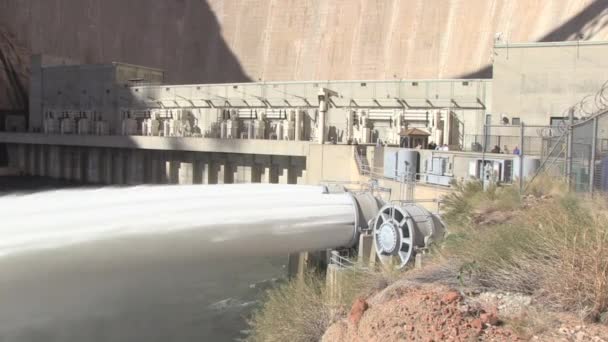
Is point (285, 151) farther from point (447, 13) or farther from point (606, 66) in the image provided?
point (447, 13)

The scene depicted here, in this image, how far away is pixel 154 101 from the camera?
29.8m

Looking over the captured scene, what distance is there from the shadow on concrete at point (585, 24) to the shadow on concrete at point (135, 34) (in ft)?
78.6

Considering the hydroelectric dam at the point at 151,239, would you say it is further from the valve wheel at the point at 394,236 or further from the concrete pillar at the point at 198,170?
the concrete pillar at the point at 198,170

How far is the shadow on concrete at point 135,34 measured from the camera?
1811 inches

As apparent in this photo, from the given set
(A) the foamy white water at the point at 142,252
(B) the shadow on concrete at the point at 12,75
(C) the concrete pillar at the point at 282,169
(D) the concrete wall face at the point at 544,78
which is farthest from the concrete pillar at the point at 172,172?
(B) the shadow on concrete at the point at 12,75

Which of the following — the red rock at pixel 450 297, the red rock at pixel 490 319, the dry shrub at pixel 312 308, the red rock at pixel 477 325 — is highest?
the red rock at pixel 450 297

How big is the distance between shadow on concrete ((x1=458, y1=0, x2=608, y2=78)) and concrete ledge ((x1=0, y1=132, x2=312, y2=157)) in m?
18.4

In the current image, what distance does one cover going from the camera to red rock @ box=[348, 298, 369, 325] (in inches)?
218

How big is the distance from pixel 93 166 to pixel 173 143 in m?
7.32

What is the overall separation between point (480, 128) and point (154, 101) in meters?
17.6

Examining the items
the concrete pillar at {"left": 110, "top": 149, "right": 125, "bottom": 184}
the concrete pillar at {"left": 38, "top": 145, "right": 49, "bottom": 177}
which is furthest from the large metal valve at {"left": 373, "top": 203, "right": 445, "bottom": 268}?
the concrete pillar at {"left": 38, "top": 145, "right": 49, "bottom": 177}

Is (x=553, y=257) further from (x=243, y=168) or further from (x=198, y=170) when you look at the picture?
(x=198, y=170)

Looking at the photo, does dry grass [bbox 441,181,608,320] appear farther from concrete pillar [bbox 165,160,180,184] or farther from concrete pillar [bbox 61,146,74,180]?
concrete pillar [bbox 61,146,74,180]

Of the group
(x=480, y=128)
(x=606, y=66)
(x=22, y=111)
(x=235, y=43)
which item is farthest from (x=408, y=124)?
(x=22, y=111)
